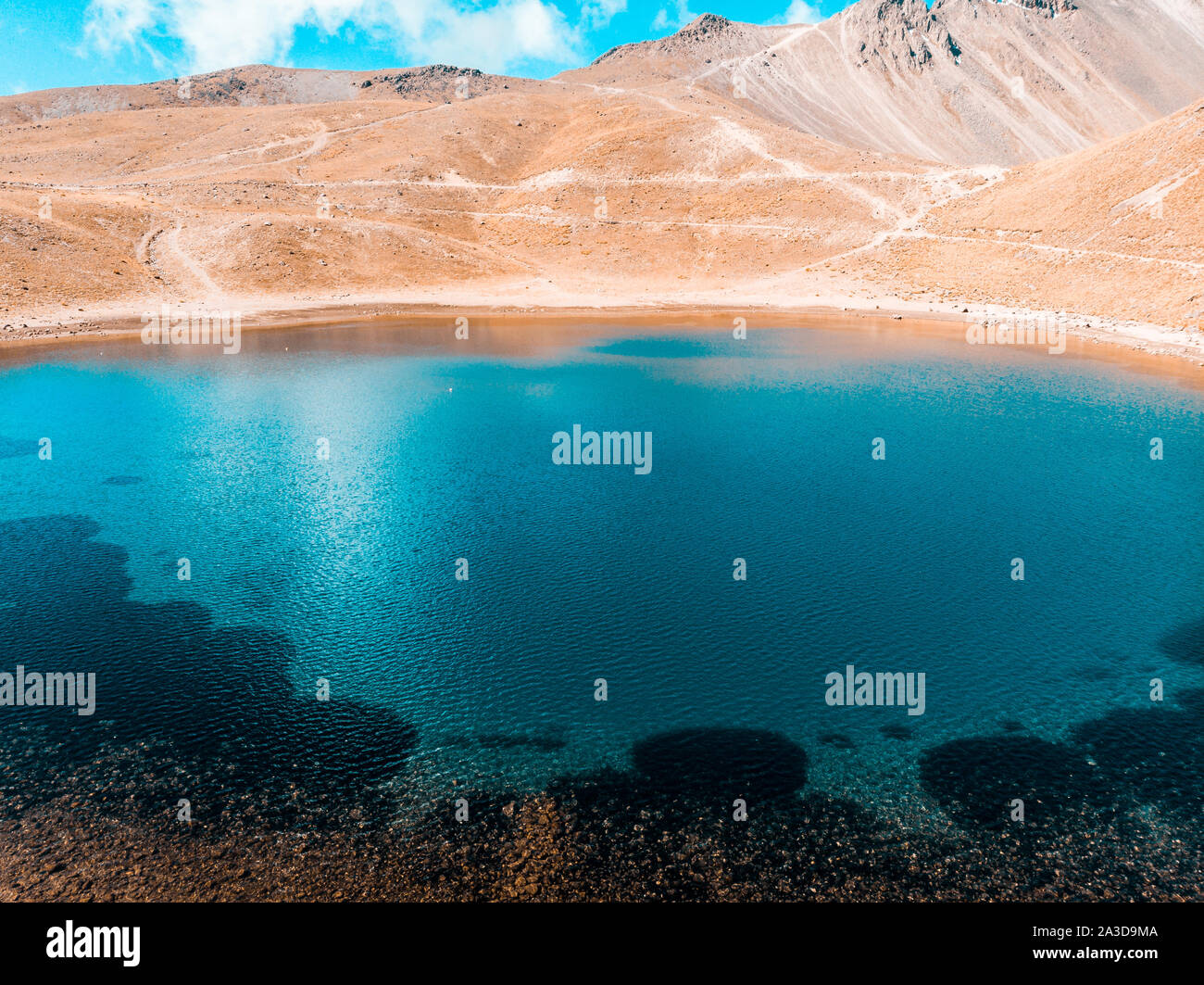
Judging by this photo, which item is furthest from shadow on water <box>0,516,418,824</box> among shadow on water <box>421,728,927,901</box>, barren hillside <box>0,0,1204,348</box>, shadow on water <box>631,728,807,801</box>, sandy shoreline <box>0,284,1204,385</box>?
barren hillside <box>0,0,1204,348</box>

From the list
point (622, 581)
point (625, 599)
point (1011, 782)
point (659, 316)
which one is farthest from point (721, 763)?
point (659, 316)

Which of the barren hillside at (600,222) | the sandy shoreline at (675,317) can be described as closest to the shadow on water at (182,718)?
the sandy shoreline at (675,317)

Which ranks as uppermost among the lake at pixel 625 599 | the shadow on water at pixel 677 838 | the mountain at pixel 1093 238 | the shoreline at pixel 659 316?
the mountain at pixel 1093 238

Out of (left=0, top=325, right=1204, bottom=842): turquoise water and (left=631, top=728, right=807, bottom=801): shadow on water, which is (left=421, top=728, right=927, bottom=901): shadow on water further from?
(left=0, top=325, right=1204, bottom=842): turquoise water

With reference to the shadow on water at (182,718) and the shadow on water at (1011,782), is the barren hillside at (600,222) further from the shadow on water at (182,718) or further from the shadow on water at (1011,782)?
the shadow on water at (1011,782)

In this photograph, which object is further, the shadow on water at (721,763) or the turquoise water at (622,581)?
the turquoise water at (622,581)

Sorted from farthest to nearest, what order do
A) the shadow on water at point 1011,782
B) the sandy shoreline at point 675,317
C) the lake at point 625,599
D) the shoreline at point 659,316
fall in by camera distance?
the shoreline at point 659,316 → the sandy shoreline at point 675,317 → the lake at point 625,599 → the shadow on water at point 1011,782
